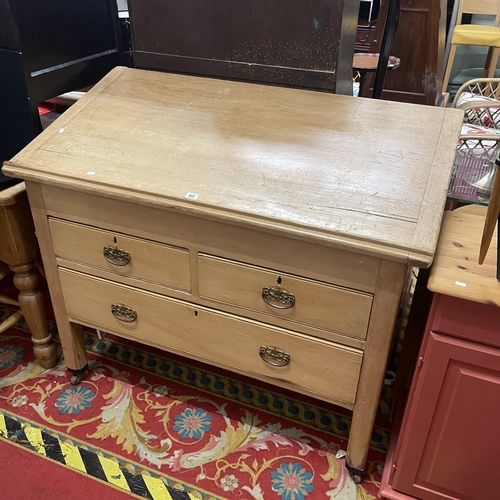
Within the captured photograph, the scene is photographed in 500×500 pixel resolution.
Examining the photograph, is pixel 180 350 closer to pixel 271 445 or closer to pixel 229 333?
pixel 229 333

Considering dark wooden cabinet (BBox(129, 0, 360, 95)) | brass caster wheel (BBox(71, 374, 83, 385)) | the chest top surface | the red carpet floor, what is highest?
dark wooden cabinet (BBox(129, 0, 360, 95))

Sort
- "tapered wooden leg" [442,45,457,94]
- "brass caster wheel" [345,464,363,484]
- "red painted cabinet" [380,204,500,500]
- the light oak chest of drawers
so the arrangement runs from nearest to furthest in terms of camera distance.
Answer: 1. "red painted cabinet" [380,204,500,500]
2. the light oak chest of drawers
3. "brass caster wheel" [345,464,363,484]
4. "tapered wooden leg" [442,45,457,94]

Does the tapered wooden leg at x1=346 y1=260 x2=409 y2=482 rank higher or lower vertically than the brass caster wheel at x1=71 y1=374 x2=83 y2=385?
higher

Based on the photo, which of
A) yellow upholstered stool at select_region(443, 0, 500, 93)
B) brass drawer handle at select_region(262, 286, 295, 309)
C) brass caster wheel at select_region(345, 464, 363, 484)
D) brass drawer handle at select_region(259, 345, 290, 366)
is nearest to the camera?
brass drawer handle at select_region(262, 286, 295, 309)

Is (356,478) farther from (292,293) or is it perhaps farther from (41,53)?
(41,53)

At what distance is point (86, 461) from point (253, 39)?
1.41 metres

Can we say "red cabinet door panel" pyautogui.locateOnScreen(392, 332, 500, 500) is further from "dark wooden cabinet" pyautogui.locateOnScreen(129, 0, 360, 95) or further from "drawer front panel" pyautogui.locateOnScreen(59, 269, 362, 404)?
"dark wooden cabinet" pyautogui.locateOnScreen(129, 0, 360, 95)

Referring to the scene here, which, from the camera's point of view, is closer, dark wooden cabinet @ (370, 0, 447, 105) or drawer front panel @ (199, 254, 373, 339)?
drawer front panel @ (199, 254, 373, 339)

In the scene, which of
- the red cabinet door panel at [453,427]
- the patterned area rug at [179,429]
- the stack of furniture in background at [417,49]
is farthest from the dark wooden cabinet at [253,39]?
the stack of furniture in background at [417,49]

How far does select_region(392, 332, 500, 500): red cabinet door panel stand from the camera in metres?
1.13

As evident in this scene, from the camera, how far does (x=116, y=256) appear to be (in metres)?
1.44

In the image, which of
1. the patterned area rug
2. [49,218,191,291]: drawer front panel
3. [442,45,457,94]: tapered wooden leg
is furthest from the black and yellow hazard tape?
[442,45,457,94]: tapered wooden leg

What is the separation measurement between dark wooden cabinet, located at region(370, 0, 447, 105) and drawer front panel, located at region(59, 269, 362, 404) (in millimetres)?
3068

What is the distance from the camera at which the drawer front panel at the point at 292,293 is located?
1.22m
